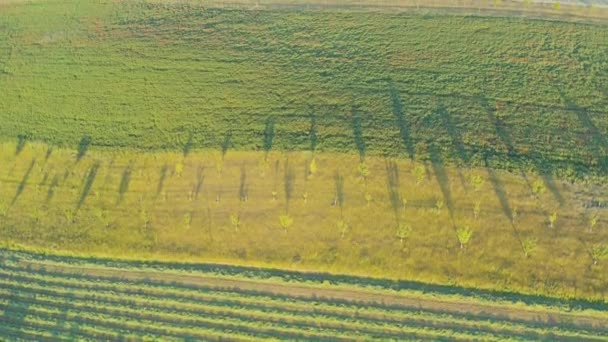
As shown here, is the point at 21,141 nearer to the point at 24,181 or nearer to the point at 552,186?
the point at 24,181

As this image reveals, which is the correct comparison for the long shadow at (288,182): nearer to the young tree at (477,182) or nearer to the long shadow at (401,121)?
the long shadow at (401,121)

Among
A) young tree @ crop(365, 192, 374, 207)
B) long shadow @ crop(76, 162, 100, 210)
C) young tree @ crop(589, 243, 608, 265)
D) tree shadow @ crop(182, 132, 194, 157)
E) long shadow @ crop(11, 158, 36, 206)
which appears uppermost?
young tree @ crop(589, 243, 608, 265)

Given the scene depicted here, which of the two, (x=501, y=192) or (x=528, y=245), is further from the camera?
(x=501, y=192)

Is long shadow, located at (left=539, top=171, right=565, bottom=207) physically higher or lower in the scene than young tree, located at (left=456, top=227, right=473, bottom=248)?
higher

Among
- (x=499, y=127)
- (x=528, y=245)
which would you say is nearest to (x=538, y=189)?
(x=528, y=245)

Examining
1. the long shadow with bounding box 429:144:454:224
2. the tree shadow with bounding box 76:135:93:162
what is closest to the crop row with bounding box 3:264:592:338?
the long shadow with bounding box 429:144:454:224

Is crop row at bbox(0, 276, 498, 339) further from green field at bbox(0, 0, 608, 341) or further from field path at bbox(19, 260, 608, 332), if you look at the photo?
field path at bbox(19, 260, 608, 332)
